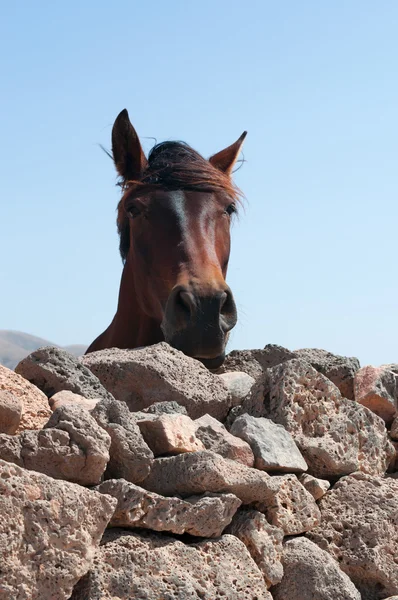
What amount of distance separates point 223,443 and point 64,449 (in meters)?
0.71

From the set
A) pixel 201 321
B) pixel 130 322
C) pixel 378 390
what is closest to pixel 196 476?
pixel 378 390

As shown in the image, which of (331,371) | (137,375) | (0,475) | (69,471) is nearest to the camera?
(0,475)

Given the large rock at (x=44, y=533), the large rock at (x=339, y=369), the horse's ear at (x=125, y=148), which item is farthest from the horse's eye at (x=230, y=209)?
the large rock at (x=44, y=533)

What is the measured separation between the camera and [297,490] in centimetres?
343

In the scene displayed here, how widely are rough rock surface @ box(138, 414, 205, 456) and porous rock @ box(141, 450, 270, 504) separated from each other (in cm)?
5

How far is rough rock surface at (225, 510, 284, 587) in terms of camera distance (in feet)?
10.3

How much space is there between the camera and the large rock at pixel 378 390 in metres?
4.21

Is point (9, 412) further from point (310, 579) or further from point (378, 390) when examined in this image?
point (378, 390)

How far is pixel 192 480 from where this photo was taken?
9.78 ft

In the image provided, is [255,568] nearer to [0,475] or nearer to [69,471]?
[69,471]

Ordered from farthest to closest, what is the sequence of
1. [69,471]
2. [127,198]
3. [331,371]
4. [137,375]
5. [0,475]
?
[127,198], [331,371], [137,375], [69,471], [0,475]

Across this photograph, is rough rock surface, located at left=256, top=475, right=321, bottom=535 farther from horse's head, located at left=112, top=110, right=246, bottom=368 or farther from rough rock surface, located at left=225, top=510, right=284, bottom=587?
horse's head, located at left=112, top=110, right=246, bottom=368

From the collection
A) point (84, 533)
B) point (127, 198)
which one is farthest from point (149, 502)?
point (127, 198)

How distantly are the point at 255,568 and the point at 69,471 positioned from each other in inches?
28.1
